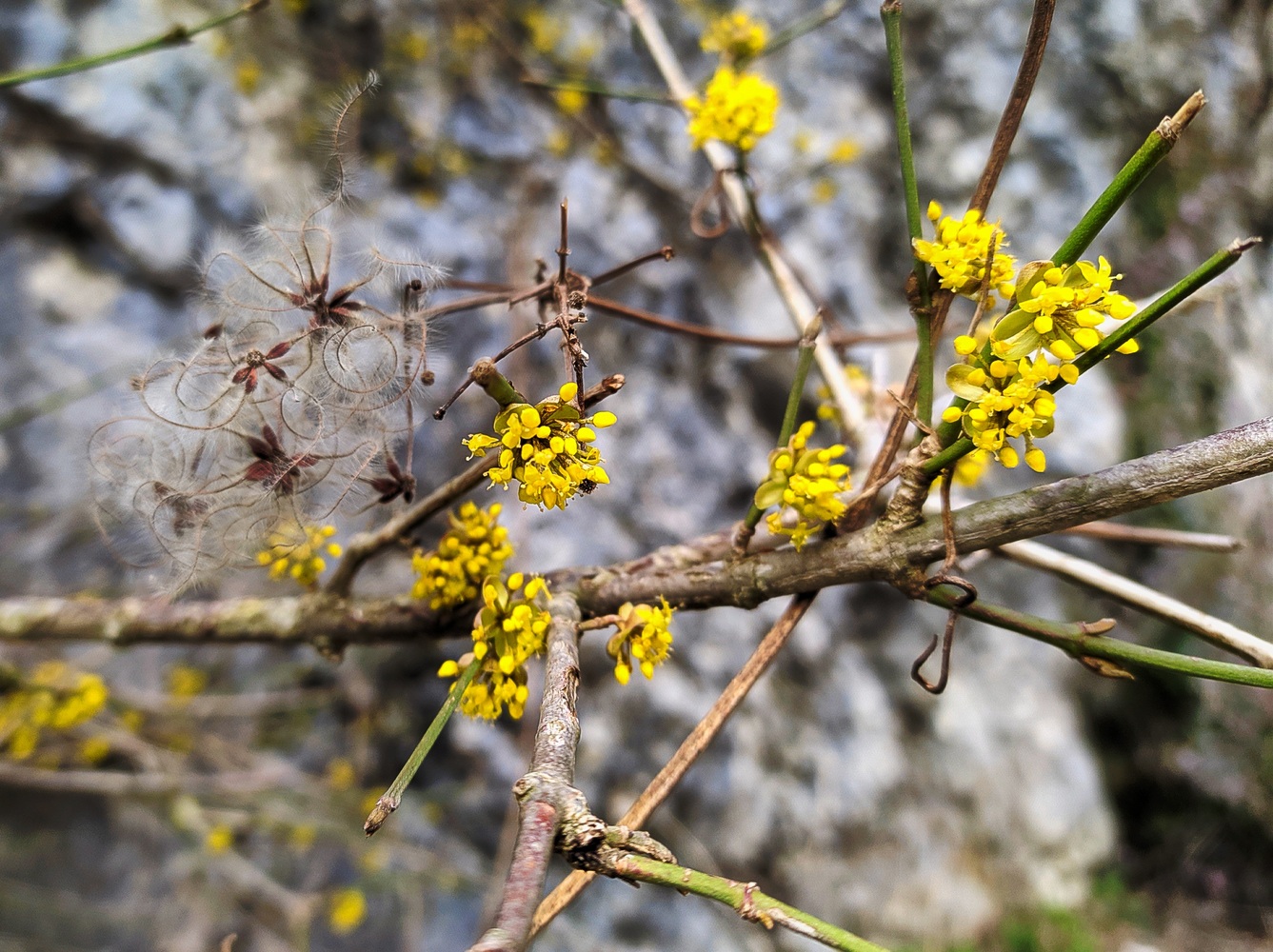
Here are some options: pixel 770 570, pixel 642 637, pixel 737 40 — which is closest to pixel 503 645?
pixel 642 637

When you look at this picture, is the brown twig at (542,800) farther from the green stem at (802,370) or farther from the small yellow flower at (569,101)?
the small yellow flower at (569,101)

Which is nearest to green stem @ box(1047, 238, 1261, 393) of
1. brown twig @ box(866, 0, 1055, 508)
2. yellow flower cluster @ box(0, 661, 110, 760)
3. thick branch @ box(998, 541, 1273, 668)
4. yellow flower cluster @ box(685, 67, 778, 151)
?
brown twig @ box(866, 0, 1055, 508)

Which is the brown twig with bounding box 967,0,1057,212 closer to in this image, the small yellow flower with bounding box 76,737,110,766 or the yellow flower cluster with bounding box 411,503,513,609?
the yellow flower cluster with bounding box 411,503,513,609

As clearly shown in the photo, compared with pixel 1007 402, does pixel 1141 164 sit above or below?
above

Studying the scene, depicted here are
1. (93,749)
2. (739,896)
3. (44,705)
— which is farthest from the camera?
(93,749)

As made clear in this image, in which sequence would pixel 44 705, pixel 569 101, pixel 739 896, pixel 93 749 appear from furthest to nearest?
pixel 569 101 → pixel 93 749 → pixel 44 705 → pixel 739 896

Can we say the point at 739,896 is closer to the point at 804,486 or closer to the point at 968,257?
the point at 804,486

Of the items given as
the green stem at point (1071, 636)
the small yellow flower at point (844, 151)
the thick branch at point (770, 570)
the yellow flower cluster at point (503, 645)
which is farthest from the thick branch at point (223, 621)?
the small yellow flower at point (844, 151)

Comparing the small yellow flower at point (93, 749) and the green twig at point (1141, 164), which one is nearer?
the green twig at point (1141, 164)
